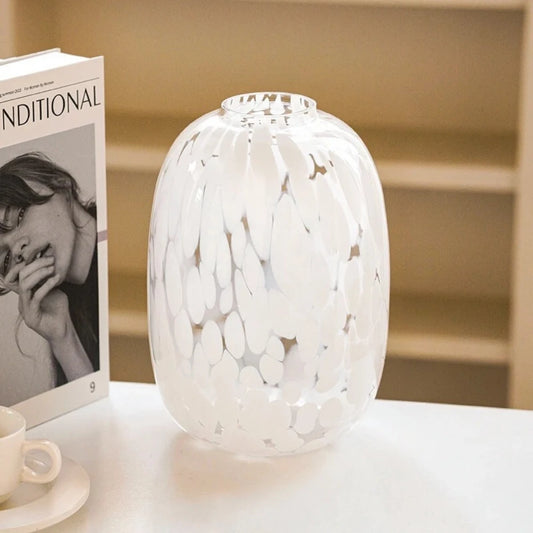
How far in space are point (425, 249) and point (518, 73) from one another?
0.37 meters

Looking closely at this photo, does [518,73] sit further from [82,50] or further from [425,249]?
[82,50]

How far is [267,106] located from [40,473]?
1.20 ft

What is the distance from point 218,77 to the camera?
199 centimetres

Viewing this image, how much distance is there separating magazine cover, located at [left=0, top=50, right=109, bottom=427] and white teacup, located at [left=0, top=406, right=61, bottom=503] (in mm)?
94

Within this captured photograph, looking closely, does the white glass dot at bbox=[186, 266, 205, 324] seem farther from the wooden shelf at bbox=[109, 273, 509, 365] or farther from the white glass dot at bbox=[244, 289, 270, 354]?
the wooden shelf at bbox=[109, 273, 509, 365]

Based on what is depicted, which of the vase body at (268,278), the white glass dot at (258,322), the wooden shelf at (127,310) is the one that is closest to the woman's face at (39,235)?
the vase body at (268,278)

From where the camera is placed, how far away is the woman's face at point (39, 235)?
922 mm

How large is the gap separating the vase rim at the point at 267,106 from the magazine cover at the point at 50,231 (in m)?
0.13

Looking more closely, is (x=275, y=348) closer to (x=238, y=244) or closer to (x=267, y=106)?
(x=238, y=244)

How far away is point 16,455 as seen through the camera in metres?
0.83

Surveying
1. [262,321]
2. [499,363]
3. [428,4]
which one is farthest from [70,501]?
[499,363]

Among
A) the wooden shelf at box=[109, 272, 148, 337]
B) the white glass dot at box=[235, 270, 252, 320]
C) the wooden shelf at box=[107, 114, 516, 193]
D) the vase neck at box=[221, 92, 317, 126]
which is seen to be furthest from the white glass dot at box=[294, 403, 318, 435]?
the wooden shelf at box=[109, 272, 148, 337]

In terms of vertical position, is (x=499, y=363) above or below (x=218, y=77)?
below

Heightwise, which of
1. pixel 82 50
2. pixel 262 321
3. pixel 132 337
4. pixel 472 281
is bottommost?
pixel 132 337
